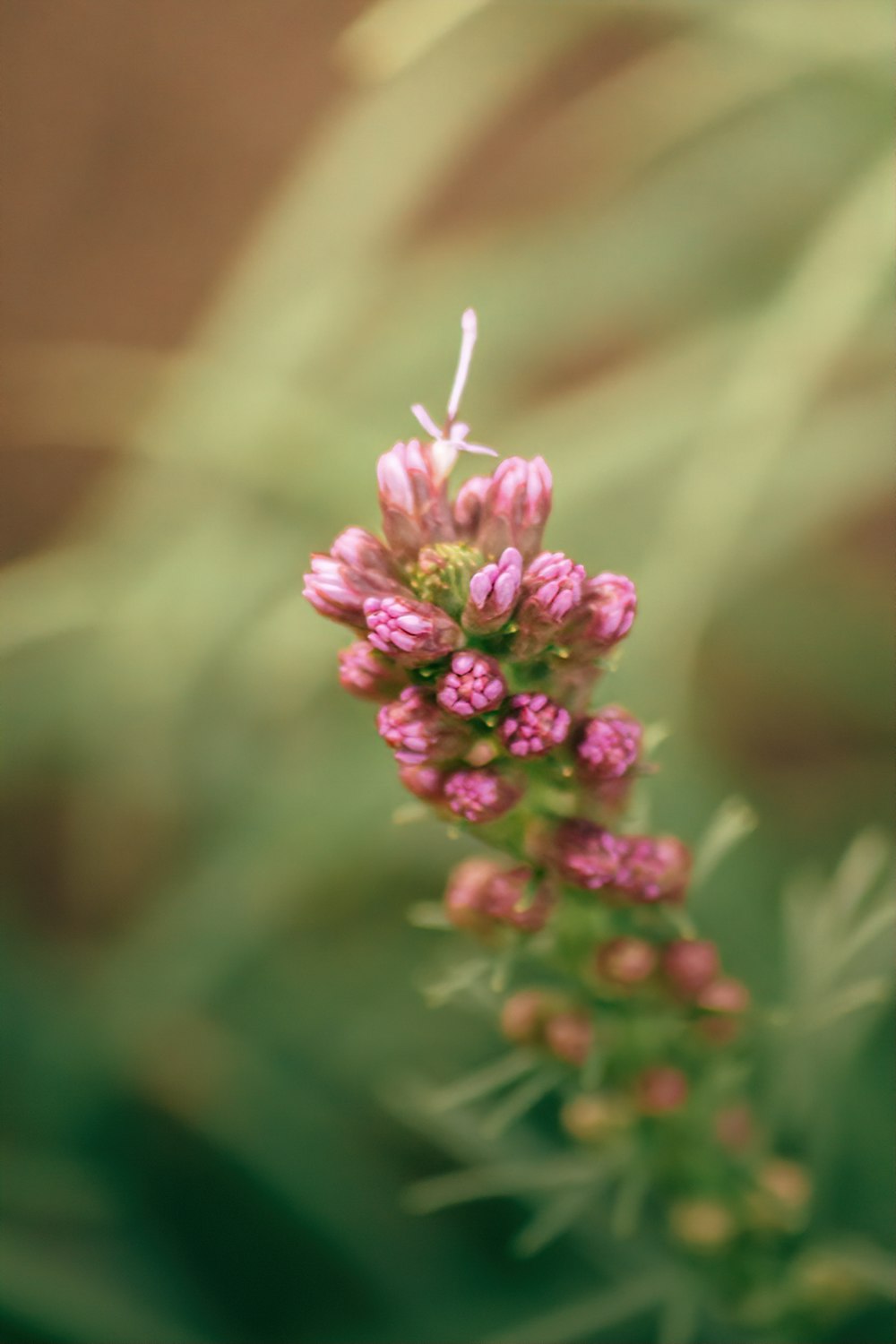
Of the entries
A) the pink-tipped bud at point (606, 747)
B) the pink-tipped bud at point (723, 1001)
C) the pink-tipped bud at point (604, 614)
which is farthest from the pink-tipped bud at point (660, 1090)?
the pink-tipped bud at point (604, 614)

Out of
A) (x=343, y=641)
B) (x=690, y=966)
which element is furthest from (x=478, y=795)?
(x=343, y=641)

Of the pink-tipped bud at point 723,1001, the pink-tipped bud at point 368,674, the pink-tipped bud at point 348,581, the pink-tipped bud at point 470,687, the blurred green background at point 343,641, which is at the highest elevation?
the blurred green background at point 343,641

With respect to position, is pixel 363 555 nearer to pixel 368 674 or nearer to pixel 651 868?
pixel 368 674

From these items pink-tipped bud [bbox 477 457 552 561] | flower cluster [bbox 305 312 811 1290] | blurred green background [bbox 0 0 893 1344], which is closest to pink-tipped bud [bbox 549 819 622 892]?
flower cluster [bbox 305 312 811 1290]

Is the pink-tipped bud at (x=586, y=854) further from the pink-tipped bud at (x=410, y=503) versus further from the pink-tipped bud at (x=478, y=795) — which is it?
the pink-tipped bud at (x=410, y=503)

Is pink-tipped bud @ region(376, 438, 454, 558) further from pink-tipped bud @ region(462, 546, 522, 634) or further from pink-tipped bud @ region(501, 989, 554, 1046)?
pink-tipped bud @ region(501, 989, 554, 1046)
